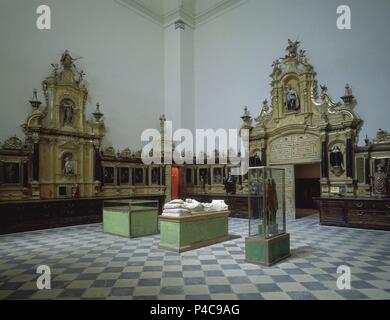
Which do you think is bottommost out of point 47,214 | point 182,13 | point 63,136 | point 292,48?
point 47,214

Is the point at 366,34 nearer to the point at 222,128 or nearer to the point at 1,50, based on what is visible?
the point at 222,128

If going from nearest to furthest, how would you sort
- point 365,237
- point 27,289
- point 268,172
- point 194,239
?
1. point 27,289
2. point 268,172
3. point 194,239
4. point 365,237

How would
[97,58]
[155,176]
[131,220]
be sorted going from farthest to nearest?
[155,176] < [97,58] < [131,220]

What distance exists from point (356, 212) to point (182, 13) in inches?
527

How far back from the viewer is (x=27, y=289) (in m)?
4.34

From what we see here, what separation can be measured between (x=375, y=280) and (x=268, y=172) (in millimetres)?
2509

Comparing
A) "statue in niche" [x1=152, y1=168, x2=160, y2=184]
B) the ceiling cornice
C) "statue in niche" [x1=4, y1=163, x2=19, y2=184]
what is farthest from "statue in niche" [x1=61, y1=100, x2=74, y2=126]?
the ceiling cornice

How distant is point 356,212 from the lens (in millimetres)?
9672

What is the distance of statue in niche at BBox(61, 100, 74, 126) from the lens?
11.8 metres

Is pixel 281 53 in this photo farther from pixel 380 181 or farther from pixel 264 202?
pixel 264 202

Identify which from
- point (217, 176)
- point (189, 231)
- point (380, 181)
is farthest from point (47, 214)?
point (380, 181)

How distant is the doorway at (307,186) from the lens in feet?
53.9

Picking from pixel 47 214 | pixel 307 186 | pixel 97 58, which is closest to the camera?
pixel 47 214

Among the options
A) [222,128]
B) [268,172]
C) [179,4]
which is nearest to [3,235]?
[268,172]
